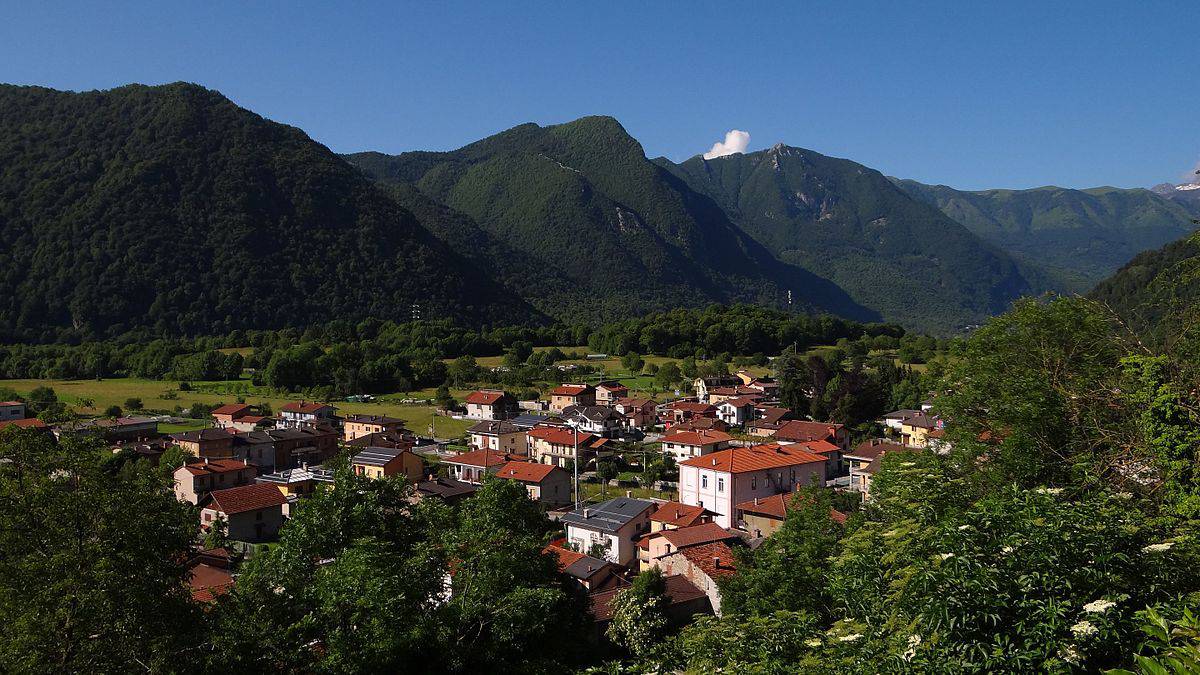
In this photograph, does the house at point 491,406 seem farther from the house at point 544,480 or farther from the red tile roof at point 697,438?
the house at point 544,480

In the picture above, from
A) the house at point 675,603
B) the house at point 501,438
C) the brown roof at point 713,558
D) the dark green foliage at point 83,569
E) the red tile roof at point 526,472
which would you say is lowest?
the house at point 501,438

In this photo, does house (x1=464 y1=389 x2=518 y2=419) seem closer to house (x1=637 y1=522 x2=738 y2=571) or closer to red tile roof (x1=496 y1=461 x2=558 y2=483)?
red tile roof (x1=496 y1=461 x2=558 y2=483)

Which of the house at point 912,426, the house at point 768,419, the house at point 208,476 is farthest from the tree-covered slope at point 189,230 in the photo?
the house at point 912,426

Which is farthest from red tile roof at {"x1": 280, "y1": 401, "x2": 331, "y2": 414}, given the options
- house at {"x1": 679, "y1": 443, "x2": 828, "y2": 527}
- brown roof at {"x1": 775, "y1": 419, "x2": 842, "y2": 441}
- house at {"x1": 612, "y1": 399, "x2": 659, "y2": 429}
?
house at {"x1": 679, "y1": 443, "x2": 828, "y2": 527}

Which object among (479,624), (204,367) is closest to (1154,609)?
(479,624)

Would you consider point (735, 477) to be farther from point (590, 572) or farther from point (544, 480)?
point (590, 572)

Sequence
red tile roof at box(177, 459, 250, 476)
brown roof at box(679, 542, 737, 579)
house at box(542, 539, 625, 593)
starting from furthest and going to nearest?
red tile roof at box(177, 459, 250, 476) < house at box(542, 539, 625, 593) < brown roof at box(679, 542, 737, 579)
